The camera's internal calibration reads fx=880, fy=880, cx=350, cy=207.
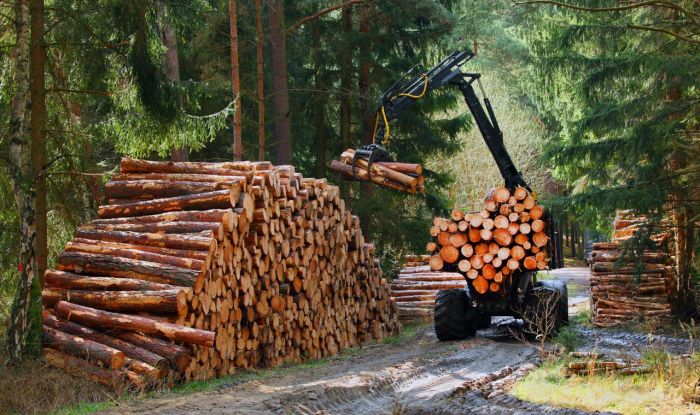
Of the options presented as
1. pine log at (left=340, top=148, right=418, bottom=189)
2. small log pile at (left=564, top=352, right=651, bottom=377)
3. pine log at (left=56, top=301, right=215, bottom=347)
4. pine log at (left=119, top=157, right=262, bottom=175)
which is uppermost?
pine log at (left=119, top=157, right=262, bottom=175)

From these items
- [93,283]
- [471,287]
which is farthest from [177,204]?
[471,287]

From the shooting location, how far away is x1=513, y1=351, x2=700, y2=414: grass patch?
25.9ft

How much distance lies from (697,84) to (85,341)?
1098 centimetres

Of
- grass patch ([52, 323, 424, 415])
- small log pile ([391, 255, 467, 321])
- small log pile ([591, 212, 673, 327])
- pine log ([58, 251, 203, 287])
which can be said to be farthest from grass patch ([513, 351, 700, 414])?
small log pile ([391, 255, 467, 321])

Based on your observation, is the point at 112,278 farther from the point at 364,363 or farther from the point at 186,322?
the point at 364,363

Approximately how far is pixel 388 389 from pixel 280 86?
12128mm

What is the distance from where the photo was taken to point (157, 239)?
1102 cm

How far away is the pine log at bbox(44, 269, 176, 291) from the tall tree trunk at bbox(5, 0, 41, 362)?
0.87 meters

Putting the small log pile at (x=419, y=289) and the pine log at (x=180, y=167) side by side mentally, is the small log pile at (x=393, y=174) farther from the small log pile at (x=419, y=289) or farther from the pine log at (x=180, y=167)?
the small log pile at (x=419, y=289)

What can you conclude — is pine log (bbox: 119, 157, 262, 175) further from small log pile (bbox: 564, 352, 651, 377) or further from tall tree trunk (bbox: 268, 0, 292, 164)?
tall tree trunk (bbox: 268, 0, 292, 164)

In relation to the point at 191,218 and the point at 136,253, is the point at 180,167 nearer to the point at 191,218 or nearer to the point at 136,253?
the point at 191,218

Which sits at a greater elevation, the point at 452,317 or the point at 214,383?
the point at 452,317

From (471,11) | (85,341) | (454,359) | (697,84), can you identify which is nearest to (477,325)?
(454,359)

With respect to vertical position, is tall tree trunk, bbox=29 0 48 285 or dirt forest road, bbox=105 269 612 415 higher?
tall tree trunk, bbox=29 0 48 285
